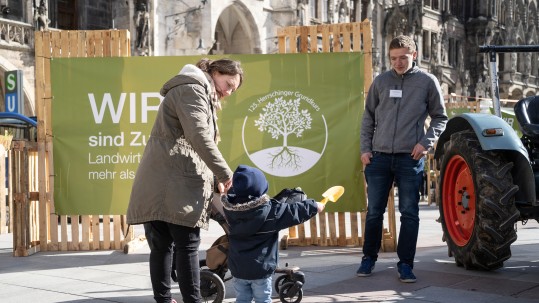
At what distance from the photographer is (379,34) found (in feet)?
124

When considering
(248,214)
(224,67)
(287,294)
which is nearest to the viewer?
(248,214)

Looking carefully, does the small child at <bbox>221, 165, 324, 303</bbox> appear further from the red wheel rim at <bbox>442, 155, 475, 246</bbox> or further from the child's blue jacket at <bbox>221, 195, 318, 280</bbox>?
the red wheel rim at <bbox>442, 155, 475, 246</bbox>

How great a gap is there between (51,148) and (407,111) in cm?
368

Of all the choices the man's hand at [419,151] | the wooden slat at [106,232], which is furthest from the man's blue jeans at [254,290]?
the wooden slat at [106,232]

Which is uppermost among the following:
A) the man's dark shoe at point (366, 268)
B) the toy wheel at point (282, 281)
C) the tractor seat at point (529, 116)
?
the tractor seat at point (529, 116)

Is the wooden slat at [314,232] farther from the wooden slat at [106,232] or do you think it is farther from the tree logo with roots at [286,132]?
the wooden slat at [106,232]

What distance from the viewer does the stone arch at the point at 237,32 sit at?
1081 inches

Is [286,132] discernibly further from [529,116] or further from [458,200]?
[529,116]

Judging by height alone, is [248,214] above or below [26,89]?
below

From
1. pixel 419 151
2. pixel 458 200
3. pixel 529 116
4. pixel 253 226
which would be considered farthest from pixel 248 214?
pixel 529 116

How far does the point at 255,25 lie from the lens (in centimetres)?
2761

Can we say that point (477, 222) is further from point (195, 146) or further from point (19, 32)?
point (19, 32)

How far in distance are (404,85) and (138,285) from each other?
2.58 metres

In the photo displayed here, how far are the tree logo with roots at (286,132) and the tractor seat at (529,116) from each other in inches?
82.9
